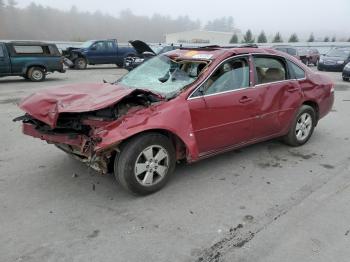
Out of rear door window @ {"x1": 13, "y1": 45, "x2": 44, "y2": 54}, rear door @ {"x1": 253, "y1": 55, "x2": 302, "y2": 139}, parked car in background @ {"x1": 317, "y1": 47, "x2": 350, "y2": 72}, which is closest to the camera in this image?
rear door @ {"x1": 253, "y1": 55, "x2": 302, "y2": 139}

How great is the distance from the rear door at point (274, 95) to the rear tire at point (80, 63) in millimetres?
18040

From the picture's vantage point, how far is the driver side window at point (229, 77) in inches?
181

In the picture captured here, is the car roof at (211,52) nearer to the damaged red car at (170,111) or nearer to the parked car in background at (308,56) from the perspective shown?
the damaged red car at (170,111)

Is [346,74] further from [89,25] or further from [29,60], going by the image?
[89,25]

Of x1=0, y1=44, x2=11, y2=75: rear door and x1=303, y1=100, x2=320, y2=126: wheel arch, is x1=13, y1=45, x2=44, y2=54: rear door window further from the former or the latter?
x1=303, y1=100, x2=320, y2=126: wheel arch

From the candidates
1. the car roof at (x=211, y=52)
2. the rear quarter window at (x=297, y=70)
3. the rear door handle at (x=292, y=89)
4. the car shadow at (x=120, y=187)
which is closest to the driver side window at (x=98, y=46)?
the car roof at (x=211, y=52)

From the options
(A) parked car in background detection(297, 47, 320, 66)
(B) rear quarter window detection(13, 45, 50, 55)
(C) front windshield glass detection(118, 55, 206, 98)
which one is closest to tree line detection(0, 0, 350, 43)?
(A) parked car in background detection(297, 47, 320, 66)

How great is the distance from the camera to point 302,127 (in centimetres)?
599

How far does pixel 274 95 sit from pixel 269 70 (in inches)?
15.4

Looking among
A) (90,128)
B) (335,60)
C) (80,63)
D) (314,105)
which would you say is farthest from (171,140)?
(335,60)

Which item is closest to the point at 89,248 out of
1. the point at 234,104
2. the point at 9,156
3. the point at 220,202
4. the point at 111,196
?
the point at 111,196

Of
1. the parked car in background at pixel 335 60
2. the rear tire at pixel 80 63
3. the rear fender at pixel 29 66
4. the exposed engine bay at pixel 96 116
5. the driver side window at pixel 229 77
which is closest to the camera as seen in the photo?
the exposed engine bay at pixel 96 116

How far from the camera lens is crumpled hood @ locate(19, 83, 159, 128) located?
393 cm

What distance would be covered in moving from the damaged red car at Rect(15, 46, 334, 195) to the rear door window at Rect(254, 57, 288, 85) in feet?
0.05
